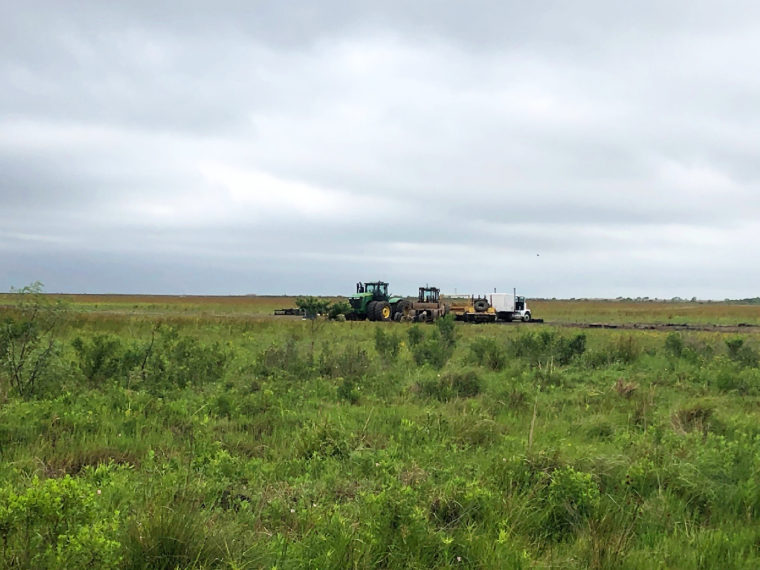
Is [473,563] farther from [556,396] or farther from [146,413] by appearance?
[556,396]

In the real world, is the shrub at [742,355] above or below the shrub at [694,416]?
above

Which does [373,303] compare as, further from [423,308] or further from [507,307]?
[507,307]

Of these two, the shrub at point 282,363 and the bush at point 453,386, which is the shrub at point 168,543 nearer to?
the bush at point 453,386

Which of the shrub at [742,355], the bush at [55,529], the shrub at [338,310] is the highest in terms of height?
the shrub at [338,310]

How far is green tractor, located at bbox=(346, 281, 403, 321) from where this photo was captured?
3756cm

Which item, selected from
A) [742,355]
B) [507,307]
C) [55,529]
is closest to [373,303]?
[507,307]

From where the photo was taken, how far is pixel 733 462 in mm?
6023

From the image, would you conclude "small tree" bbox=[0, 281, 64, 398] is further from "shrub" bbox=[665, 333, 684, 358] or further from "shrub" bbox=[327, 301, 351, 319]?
"shrub" bbox=[327, 301, 351, 319]

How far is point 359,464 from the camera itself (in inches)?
246

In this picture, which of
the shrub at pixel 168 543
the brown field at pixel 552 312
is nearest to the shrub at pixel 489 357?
the brown field at pixel 552 312

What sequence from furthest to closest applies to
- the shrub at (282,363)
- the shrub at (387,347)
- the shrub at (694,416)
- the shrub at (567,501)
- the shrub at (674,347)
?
the shrub at (674,347) < the shrub at (387,347) < the shrub at (282,363) < the shrub at (694,416) < the shrub at (567,501)

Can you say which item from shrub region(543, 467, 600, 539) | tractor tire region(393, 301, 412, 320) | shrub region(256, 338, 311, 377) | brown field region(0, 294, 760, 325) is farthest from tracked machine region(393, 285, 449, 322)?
shrub region(543, 467, 600, 539)

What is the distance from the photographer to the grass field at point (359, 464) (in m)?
4.07

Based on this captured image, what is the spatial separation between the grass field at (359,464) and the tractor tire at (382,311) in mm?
24439
